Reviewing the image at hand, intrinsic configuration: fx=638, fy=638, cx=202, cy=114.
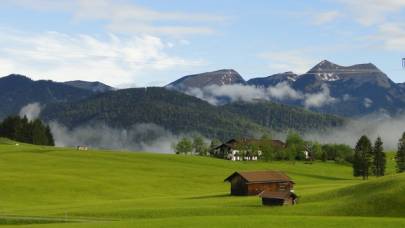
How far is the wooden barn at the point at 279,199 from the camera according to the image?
315 ft

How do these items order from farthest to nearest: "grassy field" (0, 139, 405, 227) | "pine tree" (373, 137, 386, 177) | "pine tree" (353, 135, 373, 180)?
"pine tree" (373, 137, 386, 177)
"pine tree" (353, 135, 373, 180)
"grassy field" (0, 139, 405, 227)

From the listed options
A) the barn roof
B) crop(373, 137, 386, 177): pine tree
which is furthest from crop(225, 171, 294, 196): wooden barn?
crop(373, 137, 386, 177): pine tree

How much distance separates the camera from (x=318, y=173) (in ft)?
648

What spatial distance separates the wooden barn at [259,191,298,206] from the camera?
96.1 m

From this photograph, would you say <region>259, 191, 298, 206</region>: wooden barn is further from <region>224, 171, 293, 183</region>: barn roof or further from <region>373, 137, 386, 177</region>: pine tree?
<region>373, 137, 386, 177</region>: pine tree

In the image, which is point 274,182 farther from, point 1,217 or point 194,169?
point 1,217

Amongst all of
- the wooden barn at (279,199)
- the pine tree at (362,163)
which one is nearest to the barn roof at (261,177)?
the wooden barn at (279,199)

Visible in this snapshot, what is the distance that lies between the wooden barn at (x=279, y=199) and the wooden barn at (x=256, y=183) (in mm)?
31113

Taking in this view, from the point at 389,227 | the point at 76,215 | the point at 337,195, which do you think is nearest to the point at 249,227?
the point at 389,227

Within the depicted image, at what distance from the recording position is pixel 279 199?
96.3 m

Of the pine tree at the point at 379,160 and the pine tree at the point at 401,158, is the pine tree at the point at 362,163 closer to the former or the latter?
the pine tree at the point at 379,160

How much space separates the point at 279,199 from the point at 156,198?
1217 inches

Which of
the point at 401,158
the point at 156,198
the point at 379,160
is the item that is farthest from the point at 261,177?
the point at 379,160

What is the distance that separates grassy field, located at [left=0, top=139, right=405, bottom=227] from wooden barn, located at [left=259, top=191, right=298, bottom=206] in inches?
76.7
